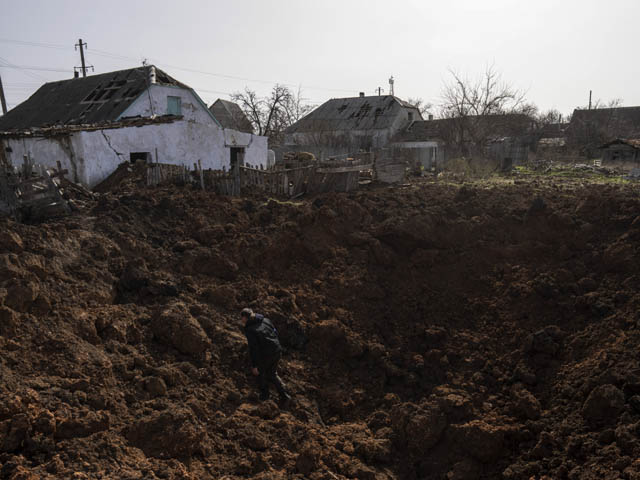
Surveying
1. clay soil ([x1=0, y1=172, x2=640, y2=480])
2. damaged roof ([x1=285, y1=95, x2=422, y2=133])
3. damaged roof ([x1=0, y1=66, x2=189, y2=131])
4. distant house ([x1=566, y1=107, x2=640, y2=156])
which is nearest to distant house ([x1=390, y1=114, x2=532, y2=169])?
distant house ([x1=566, y1=107, x2=640, y2=156])

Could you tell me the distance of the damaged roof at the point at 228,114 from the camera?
4199cm

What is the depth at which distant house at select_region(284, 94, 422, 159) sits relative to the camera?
3547cm

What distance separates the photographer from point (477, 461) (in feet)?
17.3

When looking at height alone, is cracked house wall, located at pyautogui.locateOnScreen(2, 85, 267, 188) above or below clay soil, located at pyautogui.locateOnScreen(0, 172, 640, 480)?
above

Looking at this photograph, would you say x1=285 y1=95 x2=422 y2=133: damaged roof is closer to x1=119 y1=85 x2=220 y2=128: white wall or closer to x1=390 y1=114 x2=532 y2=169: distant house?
x1=390 y1=114 x2=532 y2=169: distant house

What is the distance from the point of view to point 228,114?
1773 inches

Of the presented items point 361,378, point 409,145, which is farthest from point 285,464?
point 409,145

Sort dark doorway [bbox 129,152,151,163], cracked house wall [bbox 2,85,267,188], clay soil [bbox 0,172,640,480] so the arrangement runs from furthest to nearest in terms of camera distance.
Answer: dark doorway [bbox 129,152,151,163] → cracked house wall [bbox 2,85,267,188] → clay soil [bbox 0,172,640,480]

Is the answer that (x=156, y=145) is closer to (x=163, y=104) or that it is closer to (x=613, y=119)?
(x=163, y=104)

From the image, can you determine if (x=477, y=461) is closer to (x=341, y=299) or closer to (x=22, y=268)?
(x=341, y=299)

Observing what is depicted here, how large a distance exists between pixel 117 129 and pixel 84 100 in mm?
7287

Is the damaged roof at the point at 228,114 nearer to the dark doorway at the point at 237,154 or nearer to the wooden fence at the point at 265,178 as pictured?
the dark doorway at the point at 237,154

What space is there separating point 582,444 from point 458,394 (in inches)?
69.3

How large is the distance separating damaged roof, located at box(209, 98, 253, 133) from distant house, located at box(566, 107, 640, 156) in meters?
27.1
